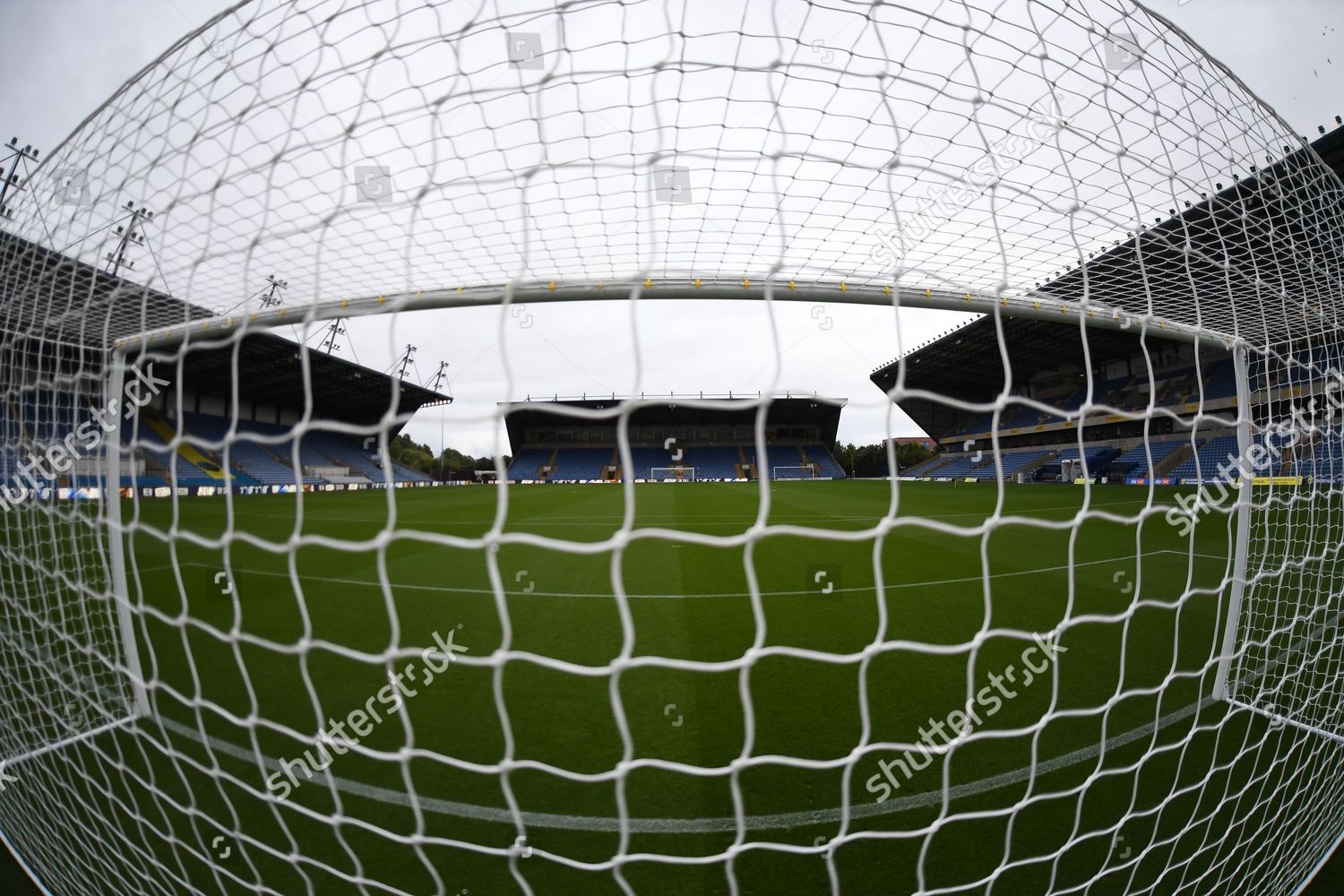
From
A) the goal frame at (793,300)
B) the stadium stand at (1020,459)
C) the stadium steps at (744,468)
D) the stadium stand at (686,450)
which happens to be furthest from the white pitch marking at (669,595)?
the stadium steps at (744,468)

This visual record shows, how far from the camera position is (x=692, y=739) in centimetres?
173

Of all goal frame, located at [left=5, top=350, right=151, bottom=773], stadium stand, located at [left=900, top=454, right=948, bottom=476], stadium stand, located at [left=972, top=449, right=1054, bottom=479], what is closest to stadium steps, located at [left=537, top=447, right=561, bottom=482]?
stadium stand, located at [left=900, top=454, right=948, bottom=476]

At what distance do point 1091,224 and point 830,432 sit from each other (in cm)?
3169

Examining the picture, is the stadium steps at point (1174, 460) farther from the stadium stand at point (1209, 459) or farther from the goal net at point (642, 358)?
the goal net at point (642, 358)

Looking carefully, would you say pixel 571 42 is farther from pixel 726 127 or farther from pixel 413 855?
pixel 413 855

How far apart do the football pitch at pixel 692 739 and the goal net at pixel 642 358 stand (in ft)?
0.06

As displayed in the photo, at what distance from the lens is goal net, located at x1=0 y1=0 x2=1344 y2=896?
116 cm

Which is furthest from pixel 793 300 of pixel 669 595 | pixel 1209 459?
pixel 1209 459

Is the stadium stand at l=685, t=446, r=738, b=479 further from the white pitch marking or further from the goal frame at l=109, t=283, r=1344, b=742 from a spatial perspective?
the goal frame at l=109, t=283, r=1344, b=742

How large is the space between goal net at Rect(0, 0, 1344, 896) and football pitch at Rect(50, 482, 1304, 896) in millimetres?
18

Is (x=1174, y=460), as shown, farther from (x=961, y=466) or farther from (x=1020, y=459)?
(x=961, y=466)

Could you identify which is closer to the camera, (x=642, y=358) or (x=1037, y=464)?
(x=642, y=358)

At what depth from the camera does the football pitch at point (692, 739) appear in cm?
103

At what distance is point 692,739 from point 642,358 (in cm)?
138
